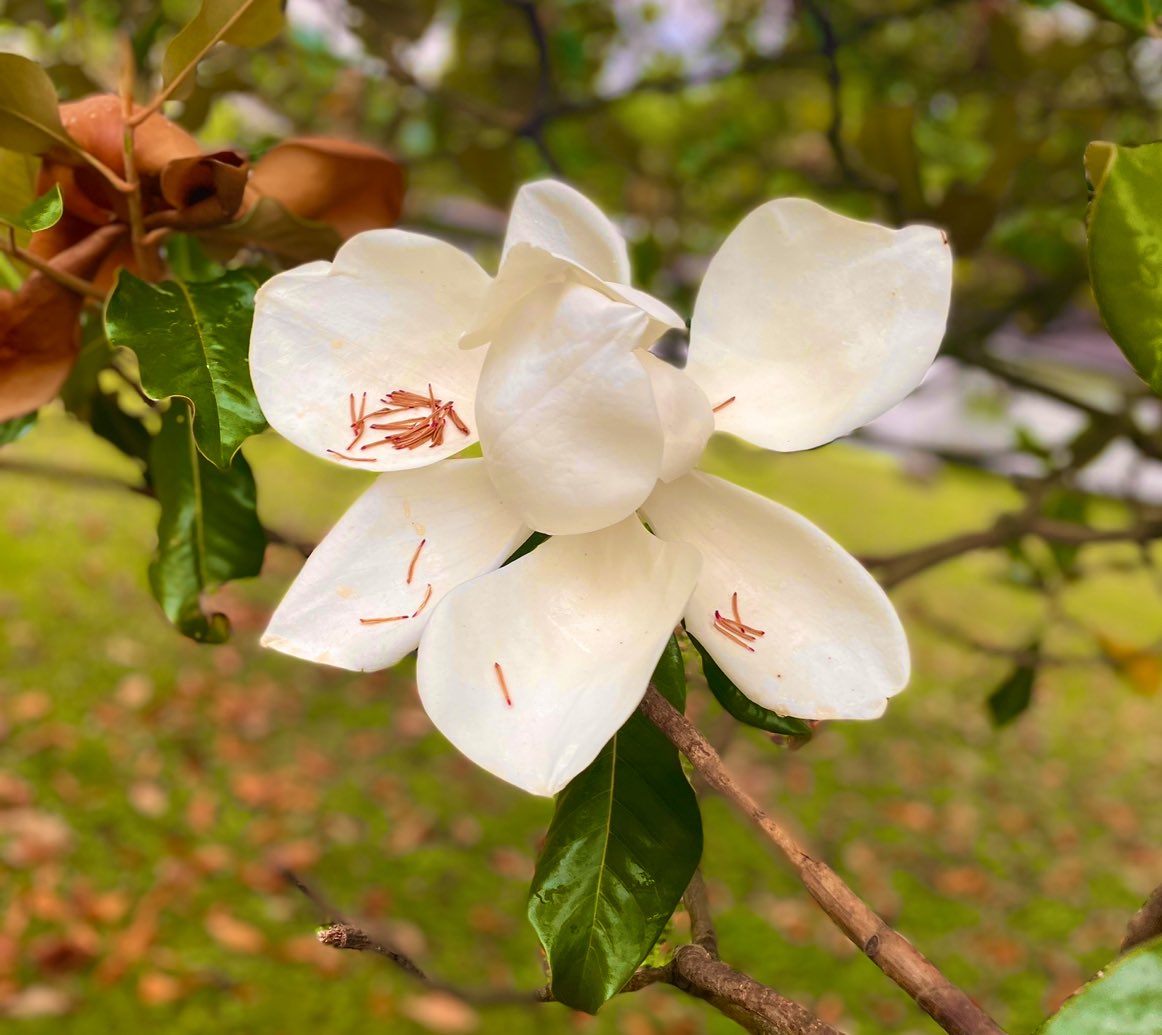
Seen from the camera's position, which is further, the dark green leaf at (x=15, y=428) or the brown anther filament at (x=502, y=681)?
→ the dark green leaf at (x=15, y=428)

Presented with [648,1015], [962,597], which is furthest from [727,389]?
[962,597]

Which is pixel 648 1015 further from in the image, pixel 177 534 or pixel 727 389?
pixel 727 389

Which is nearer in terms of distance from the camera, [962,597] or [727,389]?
[727,389]

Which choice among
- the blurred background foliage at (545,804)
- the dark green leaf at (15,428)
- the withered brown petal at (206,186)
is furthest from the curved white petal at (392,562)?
the blurred background foliage at (545,804)

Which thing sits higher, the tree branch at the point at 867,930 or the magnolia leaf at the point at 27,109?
the magnolia leaf at the point at 27,109

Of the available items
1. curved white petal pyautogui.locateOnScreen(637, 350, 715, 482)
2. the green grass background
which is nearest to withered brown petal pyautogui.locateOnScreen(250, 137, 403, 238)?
curved white petal pyautogui.locateOnScreen(637, 350, 715, 482)

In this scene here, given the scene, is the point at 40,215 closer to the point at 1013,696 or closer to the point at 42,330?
the point at 42,330

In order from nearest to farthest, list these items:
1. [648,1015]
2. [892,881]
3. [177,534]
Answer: [177,534] < [648,1015] < [892,881]

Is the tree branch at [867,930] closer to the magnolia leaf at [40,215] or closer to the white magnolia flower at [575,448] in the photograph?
the white magnolia flower at [575,448]
